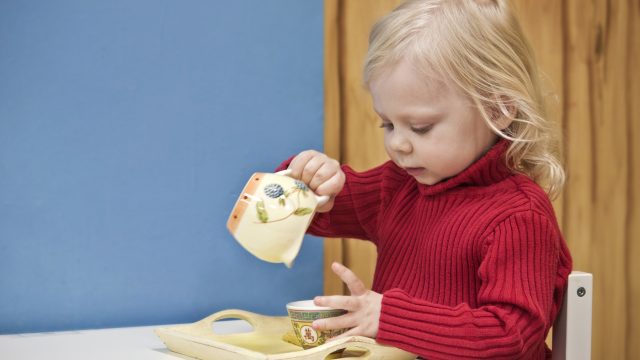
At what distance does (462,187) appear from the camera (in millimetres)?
1040

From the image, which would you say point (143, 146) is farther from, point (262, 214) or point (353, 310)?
point (353, 310)

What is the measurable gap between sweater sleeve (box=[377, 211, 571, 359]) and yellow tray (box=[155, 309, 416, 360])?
0.09 ft

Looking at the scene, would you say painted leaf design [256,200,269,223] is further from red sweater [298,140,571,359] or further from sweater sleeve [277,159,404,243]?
sweater sleeve [277,159,404,243]

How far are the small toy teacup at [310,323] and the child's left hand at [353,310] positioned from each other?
0.01 m

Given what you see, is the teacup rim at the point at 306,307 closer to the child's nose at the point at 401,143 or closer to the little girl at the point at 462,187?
the little girl at the point at 462,187

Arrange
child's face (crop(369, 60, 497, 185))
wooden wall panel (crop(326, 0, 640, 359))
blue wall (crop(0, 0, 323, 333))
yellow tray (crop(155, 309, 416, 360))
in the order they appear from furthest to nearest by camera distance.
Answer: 1. wooden wall panel (crop(326, 0, 640, 359))
2. blue wall (crop(0, 0, 323, 333))
3. child's face (crop(369, 60, 497, 185))
4. yellow tray (crop(155, 309, 416, 360))

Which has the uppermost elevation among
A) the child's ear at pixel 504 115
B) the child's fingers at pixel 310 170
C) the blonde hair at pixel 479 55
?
the blonde hair at pixel 479 55

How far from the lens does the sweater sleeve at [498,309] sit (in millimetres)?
852

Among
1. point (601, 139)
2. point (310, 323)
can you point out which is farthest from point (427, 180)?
point (601, 139)

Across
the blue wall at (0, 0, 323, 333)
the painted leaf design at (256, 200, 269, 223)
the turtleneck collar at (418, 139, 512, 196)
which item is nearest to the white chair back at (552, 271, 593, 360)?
the turtleneck collar at (418, 139, 512, 196)

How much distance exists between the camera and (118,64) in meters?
1.20

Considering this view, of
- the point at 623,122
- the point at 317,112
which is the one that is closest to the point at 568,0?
the point at 623,122

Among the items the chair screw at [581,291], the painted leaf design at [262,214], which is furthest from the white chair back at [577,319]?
the painted leaf design at [262,214]

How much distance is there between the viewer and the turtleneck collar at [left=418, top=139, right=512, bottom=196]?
3.27 ft
